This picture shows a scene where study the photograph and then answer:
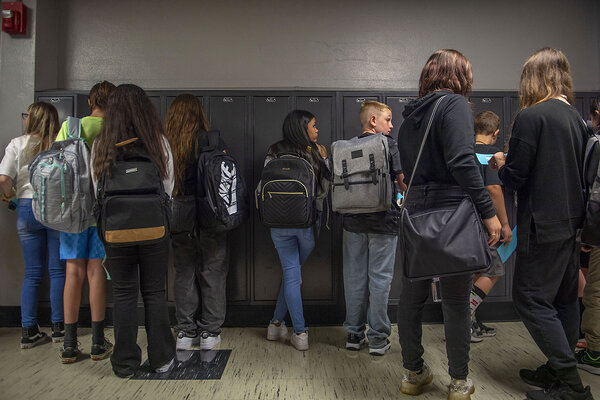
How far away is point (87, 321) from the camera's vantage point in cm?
344

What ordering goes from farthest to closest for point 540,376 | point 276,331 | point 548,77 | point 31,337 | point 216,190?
point 276,331 → point 31,337 → point 216,190 → point 540,376 → point 548,77

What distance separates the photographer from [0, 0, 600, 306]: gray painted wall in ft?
13.0

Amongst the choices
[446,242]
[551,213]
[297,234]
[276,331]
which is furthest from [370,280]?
[551,213]

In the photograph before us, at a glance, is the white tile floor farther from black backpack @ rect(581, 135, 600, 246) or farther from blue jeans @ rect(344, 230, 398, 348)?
black backpack @ rect(581, 135, 600, 246)

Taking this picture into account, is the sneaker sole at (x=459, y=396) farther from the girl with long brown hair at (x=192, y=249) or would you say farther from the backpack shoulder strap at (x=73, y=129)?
the backpack shoulder strap at (x=73, y=129)

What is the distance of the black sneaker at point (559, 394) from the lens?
6.64 ft

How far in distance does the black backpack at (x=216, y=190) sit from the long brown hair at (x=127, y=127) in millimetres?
483

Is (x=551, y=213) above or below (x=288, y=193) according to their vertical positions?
below

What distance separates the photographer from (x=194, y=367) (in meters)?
2.58

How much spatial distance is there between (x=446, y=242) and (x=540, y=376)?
3.87ft

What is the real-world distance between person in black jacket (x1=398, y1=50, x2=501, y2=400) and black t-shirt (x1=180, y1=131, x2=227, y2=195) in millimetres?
1475

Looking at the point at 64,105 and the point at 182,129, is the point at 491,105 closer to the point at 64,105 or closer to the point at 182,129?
the point at 182,129

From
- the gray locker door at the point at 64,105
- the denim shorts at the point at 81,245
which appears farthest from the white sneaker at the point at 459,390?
the gray locker door at the point at 64,105

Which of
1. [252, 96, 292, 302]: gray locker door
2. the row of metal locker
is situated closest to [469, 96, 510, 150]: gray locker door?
the row of metal locker
